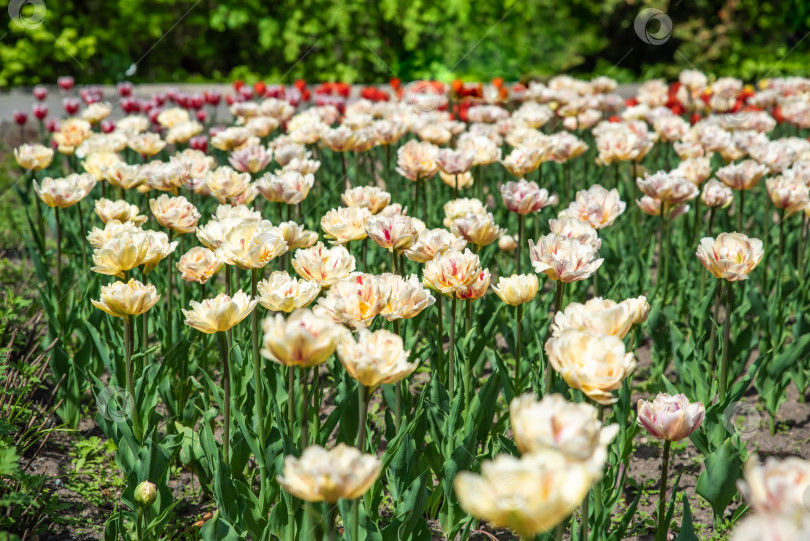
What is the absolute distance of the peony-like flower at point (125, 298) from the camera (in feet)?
6.11

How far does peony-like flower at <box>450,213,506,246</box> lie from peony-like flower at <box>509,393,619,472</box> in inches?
50.2

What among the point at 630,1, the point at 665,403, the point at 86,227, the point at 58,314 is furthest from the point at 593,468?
the point at 630,1

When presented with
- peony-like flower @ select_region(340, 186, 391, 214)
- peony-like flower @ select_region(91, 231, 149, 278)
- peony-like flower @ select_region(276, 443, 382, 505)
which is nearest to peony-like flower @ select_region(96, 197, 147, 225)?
peony-like flower @ select_region(91, 231, 149, 278)

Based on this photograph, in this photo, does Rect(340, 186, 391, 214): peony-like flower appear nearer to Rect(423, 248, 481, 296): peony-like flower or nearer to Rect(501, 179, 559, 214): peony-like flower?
Rect(501, 179, 559, 214): peony-like flower

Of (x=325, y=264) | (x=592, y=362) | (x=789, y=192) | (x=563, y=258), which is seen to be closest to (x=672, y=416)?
(x=592, y=362)

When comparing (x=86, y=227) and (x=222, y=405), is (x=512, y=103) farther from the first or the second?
(x=222, y=405)

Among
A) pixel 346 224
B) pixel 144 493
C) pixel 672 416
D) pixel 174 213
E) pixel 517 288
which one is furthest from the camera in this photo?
pixel 174 213

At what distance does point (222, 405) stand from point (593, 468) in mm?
1515

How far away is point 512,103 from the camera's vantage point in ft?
19.8

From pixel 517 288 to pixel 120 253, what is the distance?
1.04m

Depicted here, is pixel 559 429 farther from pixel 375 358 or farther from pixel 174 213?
pixel 174 213

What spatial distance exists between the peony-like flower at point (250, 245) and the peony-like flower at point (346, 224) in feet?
0.84

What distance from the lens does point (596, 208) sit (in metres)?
2.49

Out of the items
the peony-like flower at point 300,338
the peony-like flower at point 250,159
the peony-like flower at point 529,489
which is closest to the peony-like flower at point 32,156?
the peony-like flower at point 250,159
